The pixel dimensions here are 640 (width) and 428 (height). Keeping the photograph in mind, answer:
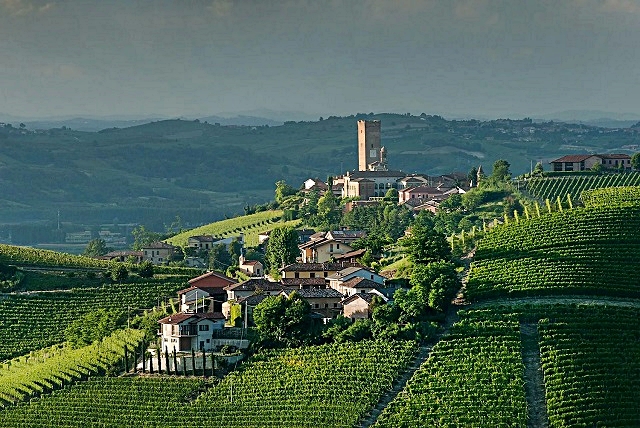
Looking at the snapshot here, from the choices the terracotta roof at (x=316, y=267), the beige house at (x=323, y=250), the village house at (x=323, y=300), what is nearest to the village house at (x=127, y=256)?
the beige house at (x=323, y=250)

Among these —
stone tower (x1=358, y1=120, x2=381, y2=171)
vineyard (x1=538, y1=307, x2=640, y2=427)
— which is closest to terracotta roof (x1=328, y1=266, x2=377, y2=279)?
vineyard (x1=538, y1=307, x2=640, y2=427)

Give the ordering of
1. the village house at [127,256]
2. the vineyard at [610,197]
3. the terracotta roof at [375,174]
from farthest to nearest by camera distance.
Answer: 1. the terracotta roof at [375,174]
2. the village house at [127,256]
3. the vineyard at [610,197]

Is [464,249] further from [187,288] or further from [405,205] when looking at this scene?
[405,205]

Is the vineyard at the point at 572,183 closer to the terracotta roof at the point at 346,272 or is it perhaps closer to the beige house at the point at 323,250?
the beige house at the point at 323,250

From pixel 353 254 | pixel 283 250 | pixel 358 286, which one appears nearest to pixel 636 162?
pixel 283 250

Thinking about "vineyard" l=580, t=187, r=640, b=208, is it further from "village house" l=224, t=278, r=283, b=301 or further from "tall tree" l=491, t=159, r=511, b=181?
"village house" l=224, t=278, r=283, b=301

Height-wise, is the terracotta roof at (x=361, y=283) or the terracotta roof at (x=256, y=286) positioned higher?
the terracotta roof at (x=361, y=283)

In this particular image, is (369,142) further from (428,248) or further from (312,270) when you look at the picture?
(428,248)
